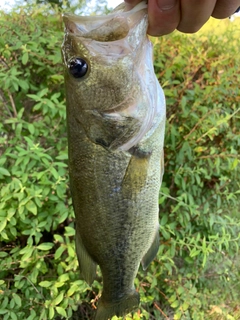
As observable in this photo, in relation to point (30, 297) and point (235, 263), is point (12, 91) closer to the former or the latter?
point (30, 297)

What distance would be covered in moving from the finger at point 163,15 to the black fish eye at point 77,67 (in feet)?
0.71

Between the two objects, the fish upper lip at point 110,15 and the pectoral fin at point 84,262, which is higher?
the fish upper lip at point 110,15

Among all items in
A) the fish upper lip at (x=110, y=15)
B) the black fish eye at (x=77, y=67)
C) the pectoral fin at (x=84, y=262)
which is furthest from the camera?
Answer: the pectoral fin at (x=84, y=262)

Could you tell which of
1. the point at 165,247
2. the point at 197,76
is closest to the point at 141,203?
the point at 165,247

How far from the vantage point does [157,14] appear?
0.80 meters

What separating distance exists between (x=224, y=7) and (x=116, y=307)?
102 centimetres

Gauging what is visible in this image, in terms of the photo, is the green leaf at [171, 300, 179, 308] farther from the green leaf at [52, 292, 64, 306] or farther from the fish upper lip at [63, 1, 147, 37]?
the fish upper lip at [63, 1, 147, 37]

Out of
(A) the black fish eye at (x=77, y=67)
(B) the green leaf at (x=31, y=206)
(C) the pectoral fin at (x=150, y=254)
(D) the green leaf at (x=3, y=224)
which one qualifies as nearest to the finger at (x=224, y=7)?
(A) the black fish eye at (x=77, y=67)

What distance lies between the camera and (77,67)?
38.2 inches

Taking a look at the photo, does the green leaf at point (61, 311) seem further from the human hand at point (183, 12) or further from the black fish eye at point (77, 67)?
the human hand at point (183, 12)

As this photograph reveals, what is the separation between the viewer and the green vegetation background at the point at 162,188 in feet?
5.99

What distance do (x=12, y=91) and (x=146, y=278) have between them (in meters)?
1.45

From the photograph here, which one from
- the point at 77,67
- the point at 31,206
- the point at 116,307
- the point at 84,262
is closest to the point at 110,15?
the point at 77,67

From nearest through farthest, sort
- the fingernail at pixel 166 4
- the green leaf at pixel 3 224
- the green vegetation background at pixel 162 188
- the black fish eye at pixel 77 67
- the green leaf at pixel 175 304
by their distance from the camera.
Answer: the fingernail at pixel 166 4
the black fish eye at pixel 77 67
the green leaf at pixel 3 224
the green vegetation background at pixel 162 188
the green leaf at pixel 175 304
